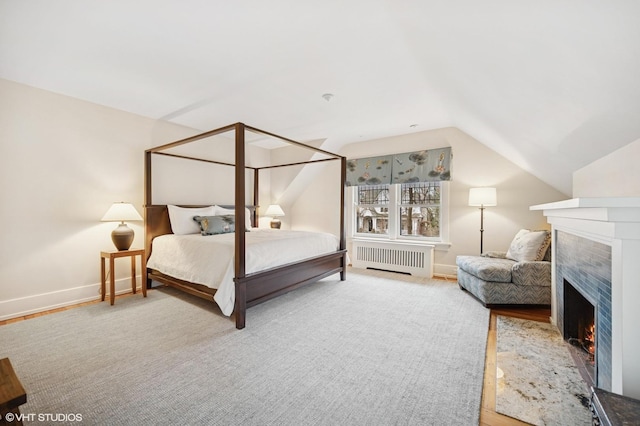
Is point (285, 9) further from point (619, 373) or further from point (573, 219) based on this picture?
point (619, 373)

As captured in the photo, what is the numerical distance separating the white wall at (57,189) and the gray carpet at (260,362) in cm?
45

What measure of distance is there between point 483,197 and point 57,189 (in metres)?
5.33

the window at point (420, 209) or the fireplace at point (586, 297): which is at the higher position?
the window at point (420, 209)

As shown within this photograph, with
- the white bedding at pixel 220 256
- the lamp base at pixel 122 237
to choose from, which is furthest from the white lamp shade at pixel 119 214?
the white bedding at pixel 220 256

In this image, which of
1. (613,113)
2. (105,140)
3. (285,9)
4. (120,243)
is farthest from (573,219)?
(105,140)

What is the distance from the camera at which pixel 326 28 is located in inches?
74.0

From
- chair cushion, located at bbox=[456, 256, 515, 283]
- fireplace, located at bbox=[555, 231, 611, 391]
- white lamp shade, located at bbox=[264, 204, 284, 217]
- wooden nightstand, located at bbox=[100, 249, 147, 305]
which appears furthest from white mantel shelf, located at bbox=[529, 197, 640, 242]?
white lamp shade, located at bbox=[264, 204, 284, 217]

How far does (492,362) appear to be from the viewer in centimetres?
197

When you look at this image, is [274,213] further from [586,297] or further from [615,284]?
[615,284]

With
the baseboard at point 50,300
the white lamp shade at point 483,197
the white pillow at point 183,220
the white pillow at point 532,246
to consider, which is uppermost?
the white lamp shade at point 483,197

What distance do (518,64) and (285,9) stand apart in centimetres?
151

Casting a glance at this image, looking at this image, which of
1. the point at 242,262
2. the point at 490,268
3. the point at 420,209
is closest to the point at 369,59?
the point at 242,262

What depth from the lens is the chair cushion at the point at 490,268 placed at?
295 centimetres

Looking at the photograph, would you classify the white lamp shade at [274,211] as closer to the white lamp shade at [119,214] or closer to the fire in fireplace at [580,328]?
the white lamp shade at [119,214]
